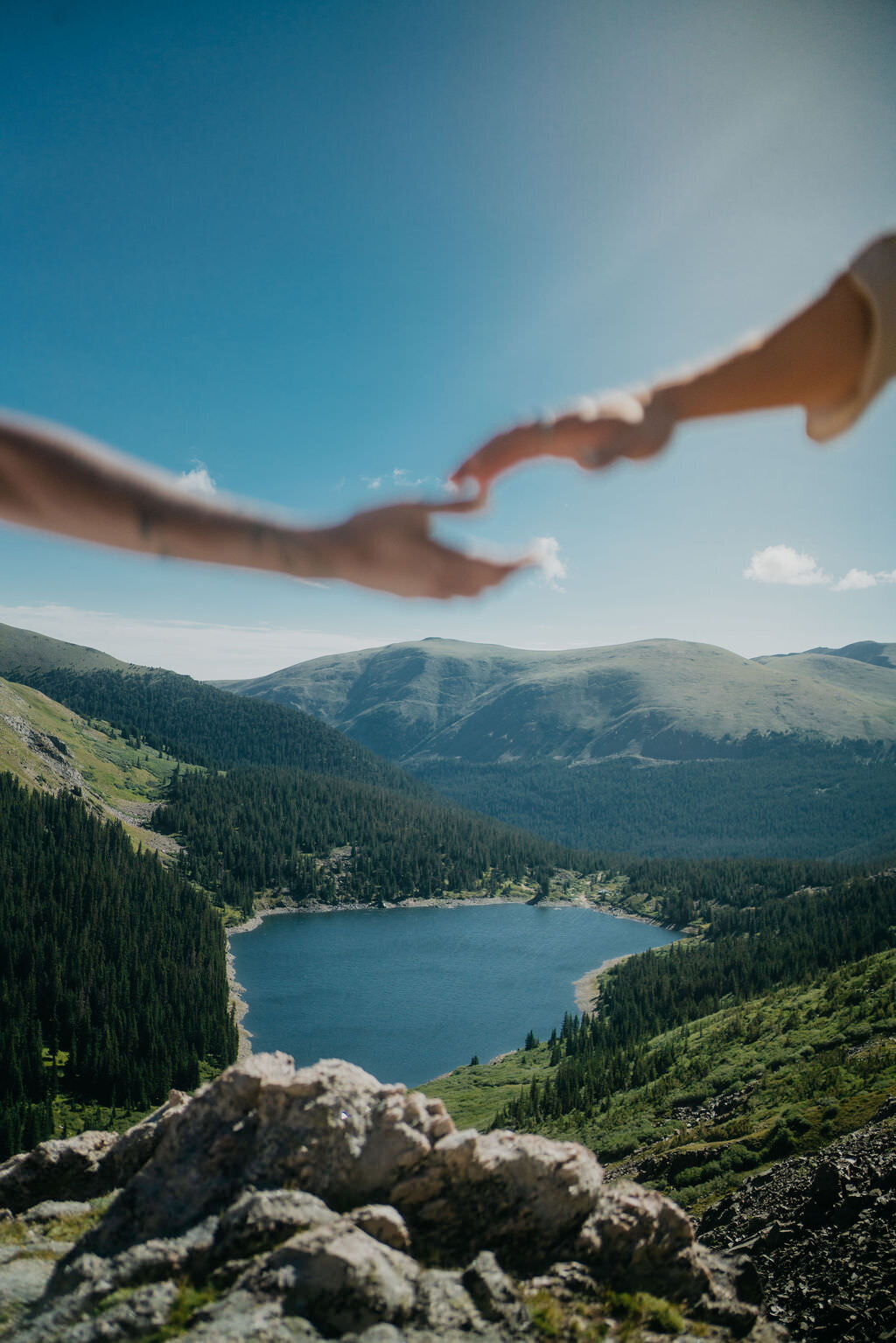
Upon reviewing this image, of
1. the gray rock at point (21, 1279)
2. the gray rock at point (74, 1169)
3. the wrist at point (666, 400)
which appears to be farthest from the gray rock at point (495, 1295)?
the wrist at point (666, 400)

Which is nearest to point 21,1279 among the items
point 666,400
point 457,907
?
point 666,400

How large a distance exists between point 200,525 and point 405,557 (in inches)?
16.5

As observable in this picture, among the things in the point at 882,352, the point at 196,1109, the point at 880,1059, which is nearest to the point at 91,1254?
the point at 196,1109

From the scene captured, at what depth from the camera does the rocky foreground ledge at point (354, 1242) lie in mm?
6082

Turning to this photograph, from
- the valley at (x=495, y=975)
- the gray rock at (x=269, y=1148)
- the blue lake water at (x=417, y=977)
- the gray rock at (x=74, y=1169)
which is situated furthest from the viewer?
the blue lake water at (x=417, y=977)

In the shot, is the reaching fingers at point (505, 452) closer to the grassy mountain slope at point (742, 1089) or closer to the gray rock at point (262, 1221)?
the gray rock at point (262, 1221)

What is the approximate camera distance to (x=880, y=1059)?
26875mm

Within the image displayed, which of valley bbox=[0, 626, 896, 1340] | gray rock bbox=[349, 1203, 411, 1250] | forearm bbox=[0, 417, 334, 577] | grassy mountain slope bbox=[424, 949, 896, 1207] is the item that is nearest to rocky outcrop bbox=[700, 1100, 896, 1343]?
valley bbox=[0, 626, 896, 1340]

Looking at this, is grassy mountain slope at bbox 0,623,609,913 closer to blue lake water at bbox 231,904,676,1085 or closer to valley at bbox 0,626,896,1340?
valley at bbox 0,626,896,1340

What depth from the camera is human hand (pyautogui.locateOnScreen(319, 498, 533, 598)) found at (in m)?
1.49

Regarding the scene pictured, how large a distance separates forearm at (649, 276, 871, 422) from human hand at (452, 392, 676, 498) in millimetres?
43

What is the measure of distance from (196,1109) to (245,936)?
361 ft

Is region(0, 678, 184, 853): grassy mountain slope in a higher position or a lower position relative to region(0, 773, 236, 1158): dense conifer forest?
higher

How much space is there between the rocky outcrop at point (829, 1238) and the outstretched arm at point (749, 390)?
38.6ft
